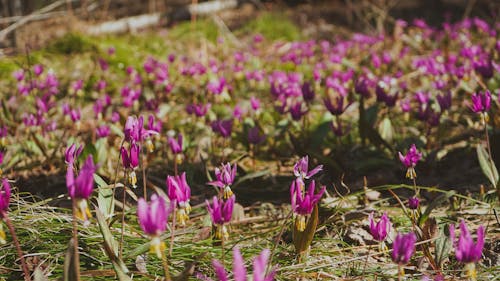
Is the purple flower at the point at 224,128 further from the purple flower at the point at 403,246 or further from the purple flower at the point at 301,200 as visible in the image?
the purple flower at the point at 403,246

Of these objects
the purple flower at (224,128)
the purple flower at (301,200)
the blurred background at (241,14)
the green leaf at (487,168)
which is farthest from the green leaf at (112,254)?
the blurred background at (241,14)

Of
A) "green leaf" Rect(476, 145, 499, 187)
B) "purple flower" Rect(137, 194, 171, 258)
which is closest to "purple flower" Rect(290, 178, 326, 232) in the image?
"purple flower" Rect(137, 194, 171, 258)

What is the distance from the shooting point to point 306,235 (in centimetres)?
179

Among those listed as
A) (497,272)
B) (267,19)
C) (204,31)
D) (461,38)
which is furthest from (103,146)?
(267,19)

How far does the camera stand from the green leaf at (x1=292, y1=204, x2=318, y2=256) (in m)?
1.77

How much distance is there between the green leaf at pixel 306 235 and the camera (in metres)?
1.77

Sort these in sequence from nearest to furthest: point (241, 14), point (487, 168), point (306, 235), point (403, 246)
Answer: point (403, 246) < point (306, 235) < point (487, 168) < point (241, 14)

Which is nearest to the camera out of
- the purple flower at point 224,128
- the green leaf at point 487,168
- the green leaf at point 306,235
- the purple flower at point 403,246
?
the purple flower at point 403,246

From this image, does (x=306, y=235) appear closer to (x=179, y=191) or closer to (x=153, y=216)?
(x=179, y=191)

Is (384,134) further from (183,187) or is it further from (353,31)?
(353,31)

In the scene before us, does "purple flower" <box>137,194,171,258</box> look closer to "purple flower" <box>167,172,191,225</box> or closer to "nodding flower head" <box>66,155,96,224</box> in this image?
"nodding flower head" <box>66,155,96,224</box>

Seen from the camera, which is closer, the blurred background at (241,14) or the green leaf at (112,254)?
the green leaf at (112,254)

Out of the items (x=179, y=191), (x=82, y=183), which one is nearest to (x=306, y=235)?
(x=179, y=191)

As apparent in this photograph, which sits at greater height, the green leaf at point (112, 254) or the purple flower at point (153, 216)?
the purple flower at point (153, 216)
